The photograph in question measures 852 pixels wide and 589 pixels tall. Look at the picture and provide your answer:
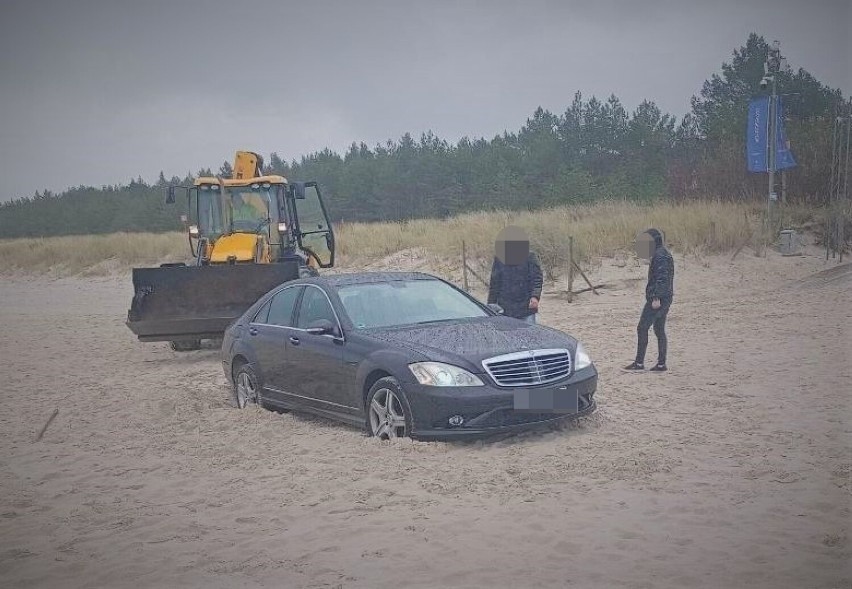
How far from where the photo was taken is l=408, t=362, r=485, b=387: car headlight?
698 cm

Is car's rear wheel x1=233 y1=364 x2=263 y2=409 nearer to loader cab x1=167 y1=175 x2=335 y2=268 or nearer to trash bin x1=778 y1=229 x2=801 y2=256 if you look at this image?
loader cab x1=167 y1=175 x2=335 y2=268

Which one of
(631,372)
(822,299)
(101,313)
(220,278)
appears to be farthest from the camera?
(101,313)

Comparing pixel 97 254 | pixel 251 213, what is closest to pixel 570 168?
pixel 97 254

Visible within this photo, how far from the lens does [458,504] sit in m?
5.75

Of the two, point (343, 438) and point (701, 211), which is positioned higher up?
point (701, 211)

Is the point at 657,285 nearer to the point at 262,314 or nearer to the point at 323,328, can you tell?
the point at 323,328

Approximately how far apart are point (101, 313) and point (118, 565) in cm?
2066

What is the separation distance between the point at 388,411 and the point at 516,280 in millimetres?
3503

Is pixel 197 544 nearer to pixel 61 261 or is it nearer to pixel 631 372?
pixel 631 372

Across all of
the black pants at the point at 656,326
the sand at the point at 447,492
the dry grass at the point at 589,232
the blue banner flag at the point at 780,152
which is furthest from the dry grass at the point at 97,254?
the black pants at the point at 656,326

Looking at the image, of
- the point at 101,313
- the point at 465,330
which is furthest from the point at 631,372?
the point at 101,313

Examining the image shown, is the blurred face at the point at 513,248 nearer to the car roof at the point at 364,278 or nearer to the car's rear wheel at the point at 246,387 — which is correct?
the car roof at the point at 364,278

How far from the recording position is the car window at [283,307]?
9016mm

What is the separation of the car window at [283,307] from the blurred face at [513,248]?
8.68 ft
